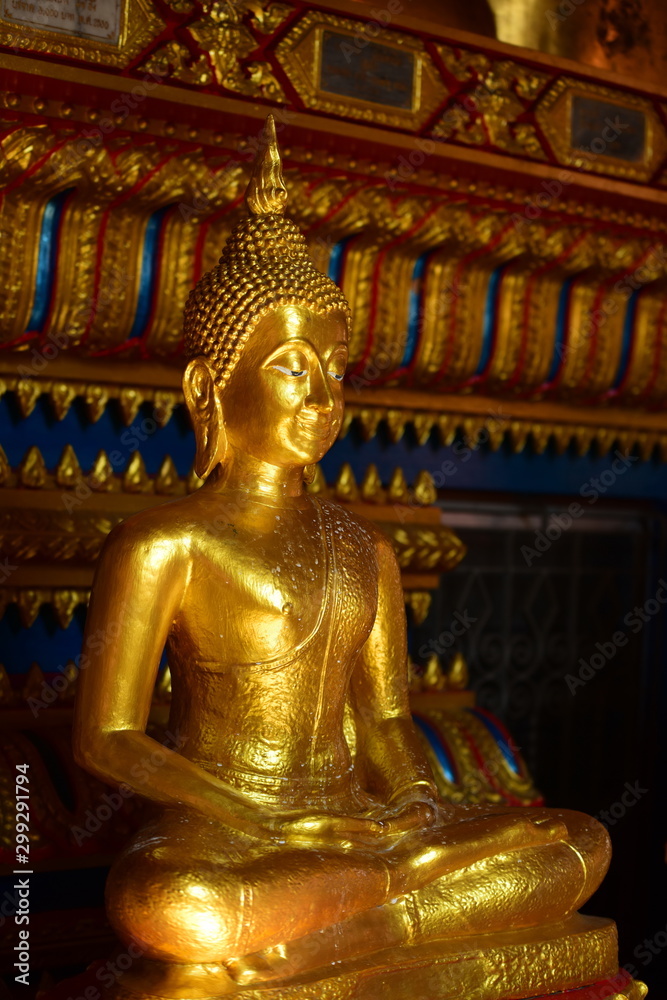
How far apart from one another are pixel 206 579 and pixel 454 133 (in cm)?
117

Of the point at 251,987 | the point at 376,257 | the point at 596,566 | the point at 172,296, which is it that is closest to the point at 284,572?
the point at 251,987

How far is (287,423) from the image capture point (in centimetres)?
191

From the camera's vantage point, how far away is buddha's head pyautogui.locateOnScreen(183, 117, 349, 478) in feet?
6.24

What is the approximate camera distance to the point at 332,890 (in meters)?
1.68

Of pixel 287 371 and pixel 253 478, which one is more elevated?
pixel 287 371

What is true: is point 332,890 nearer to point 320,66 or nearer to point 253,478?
point 253,478

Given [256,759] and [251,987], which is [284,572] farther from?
[251,987]

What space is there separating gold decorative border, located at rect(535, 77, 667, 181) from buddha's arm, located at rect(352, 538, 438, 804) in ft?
3.55

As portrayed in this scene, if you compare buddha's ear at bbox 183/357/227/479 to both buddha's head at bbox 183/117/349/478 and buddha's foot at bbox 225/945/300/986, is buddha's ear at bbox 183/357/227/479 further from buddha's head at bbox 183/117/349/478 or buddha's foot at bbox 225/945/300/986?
buddha's foot at bbox 225/945/300/986

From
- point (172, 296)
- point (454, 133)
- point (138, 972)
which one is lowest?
point (138, 972)
